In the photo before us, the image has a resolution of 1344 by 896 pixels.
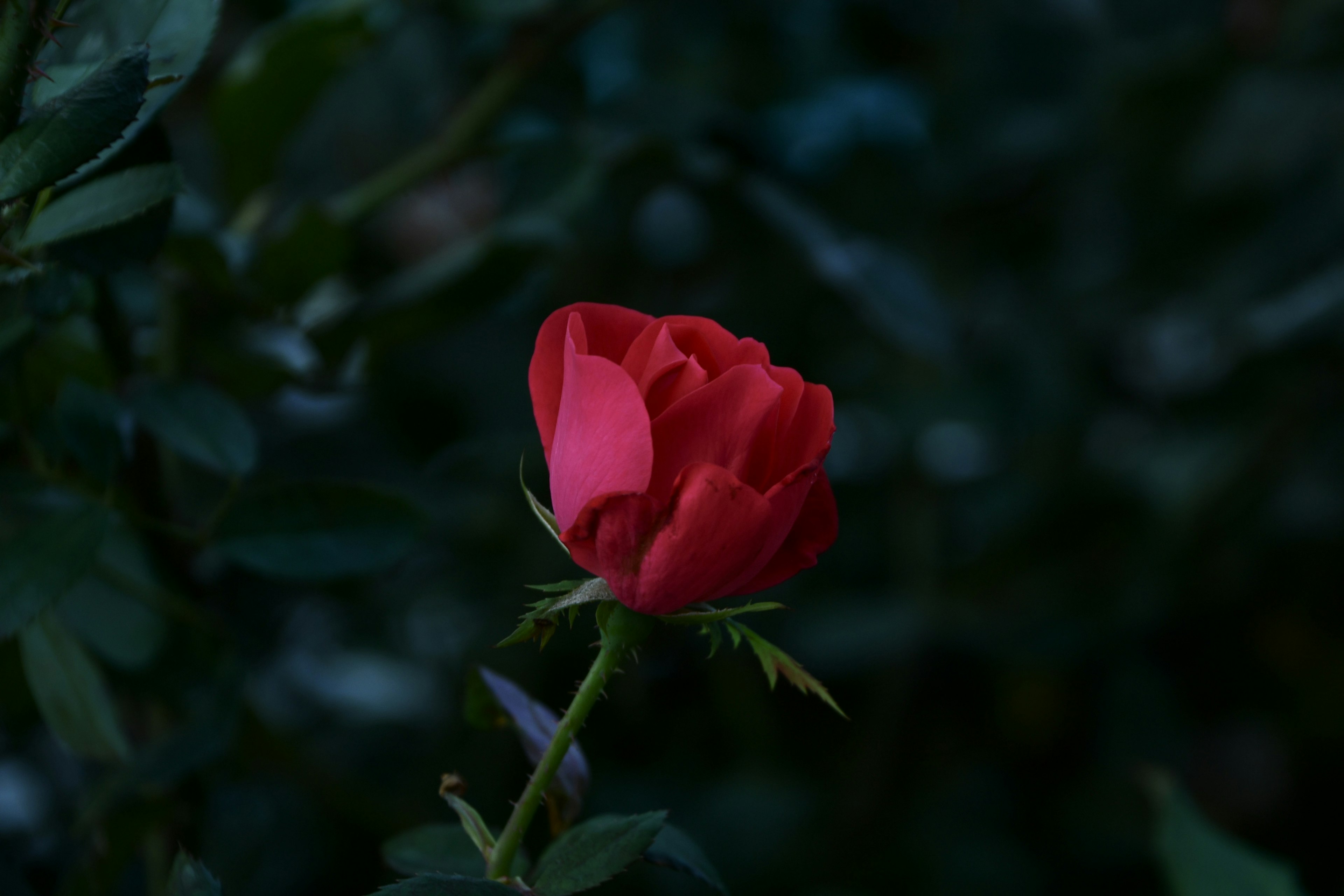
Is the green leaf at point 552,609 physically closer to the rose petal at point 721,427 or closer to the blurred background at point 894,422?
the rose petal at point 721,427

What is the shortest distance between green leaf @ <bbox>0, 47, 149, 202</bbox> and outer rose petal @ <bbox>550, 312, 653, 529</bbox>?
13cm

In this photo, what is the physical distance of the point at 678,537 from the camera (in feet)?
0.82

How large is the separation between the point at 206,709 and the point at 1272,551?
3.00ft

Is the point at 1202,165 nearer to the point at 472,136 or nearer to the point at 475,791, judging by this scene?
the point at 472,136

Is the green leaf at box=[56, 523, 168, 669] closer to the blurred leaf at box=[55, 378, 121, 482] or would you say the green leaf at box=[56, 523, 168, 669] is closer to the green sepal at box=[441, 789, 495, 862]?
the blurred leaf at box=[55, 378, 121, 482]

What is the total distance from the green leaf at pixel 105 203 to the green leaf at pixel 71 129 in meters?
0.02

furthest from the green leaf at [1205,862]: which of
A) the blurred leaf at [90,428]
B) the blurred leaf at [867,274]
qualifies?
→ the blurred leaf at [90,428]

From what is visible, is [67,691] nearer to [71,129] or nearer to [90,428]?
[90,428]

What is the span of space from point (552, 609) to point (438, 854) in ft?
0.37

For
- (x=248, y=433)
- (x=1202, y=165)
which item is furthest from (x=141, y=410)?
(x=1202, y=165)

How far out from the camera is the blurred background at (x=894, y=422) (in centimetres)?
67

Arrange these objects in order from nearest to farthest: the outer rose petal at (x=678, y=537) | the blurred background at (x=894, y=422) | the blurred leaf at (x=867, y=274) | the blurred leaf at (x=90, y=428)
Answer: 1. the outer rose petal at (x=678, y=537)
2. the blurred leaf at (x=90, y=428)
3. the blurred leaf at (x=867, y=274)
4. the blurred background at (x=894, y=422)

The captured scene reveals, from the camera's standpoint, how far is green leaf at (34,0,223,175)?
1.01 feet

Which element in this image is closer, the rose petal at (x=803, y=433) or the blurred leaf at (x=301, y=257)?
the rose petal at (x=803, y=433)
